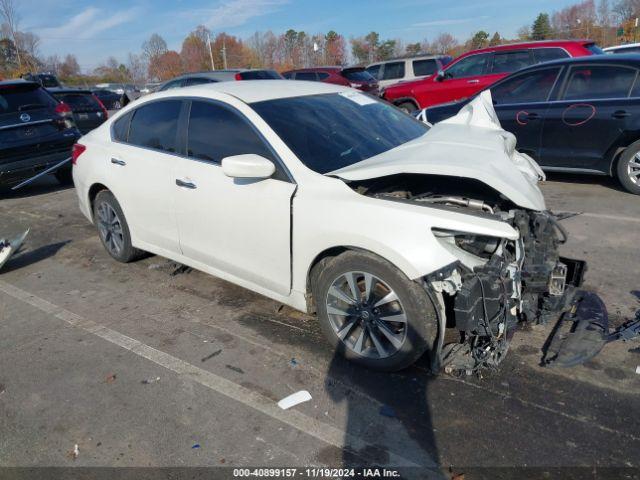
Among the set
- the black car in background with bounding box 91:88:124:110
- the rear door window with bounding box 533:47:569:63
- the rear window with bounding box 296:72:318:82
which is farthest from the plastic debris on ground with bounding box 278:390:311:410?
the black car in background with bounding box 91:88:124:110

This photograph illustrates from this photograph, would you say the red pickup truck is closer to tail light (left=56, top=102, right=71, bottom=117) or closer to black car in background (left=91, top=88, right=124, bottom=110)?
tail light (left=56, top=102, right=71, bottom=117)

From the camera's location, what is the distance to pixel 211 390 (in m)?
2.98

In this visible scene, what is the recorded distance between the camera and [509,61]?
32.6ft

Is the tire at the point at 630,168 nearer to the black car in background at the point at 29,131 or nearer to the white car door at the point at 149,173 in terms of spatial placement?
the white car door at the point at 149,173

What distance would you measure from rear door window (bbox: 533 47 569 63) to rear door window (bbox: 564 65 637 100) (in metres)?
2.90

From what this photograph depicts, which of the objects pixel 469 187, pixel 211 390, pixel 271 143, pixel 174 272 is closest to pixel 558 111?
pixel 469 187

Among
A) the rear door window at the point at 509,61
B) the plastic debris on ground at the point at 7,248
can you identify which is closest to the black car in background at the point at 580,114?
the rear door window at the point at 509,61

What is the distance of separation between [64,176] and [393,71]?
10.7m

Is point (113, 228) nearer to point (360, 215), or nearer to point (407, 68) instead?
point (360, 215)

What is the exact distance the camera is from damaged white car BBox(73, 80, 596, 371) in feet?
9.00

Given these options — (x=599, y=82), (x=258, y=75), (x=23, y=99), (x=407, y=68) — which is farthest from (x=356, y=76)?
(x=23, y=99)

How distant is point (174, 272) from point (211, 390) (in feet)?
6.53

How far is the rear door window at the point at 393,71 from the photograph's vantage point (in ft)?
51.3

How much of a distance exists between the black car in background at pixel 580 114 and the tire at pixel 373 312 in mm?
4788
